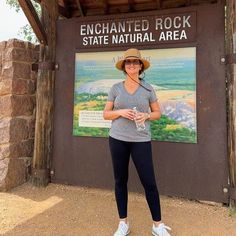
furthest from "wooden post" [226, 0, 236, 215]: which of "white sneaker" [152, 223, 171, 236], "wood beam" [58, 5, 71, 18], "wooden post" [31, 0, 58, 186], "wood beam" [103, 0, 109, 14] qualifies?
"wood beam" [58, 5, 71, 18]

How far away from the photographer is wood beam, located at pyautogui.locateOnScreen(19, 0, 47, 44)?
427cm

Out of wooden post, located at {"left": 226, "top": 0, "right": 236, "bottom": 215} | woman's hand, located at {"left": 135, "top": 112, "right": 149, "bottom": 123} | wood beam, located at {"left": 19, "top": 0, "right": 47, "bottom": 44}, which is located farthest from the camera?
wood beam, located at {"left": 19, "top": 0, "right": 47, "bottom": 44}

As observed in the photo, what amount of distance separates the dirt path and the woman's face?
5.31 ft

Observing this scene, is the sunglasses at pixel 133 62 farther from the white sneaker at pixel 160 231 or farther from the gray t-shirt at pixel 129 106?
the white sneaker at pixel 160 231

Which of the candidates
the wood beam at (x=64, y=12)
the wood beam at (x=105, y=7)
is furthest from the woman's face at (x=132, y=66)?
the wood beam at (x=64, y=12)

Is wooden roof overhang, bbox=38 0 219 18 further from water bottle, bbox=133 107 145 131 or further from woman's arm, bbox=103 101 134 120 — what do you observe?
water bottle, bbox=133 107 145 131

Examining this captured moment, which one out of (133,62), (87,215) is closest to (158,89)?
(133,62)

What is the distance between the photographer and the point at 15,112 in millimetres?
4547

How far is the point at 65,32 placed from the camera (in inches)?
184

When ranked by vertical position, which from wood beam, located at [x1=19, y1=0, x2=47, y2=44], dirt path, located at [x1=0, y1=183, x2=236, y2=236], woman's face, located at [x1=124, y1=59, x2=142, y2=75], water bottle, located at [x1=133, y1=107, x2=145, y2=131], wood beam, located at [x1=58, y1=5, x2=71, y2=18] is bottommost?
dirt path, located at [x1=0, y1=183, x2=236, y2=236]

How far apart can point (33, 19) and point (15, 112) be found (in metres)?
1.36

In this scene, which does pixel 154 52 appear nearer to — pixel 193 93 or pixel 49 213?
pixel 193 93

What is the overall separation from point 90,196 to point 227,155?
1881 mm

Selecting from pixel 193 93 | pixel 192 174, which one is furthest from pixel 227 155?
pixel 193 93
